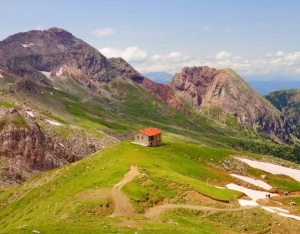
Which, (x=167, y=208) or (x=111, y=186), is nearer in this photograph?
(x=167, y=208)

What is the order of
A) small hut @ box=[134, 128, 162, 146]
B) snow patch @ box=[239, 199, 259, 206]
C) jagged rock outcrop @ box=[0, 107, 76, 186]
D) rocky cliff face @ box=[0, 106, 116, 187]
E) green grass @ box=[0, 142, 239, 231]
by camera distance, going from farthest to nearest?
jagged rock outcrop @ box=[0, 107, 76, 186] → rocky cliff face @ box=[0, 106, 116, 187] → small hut @ box=[134, 128, 162, 146] → snow patch @ box=[239, 199, 259, 206] → green grass @ box=[0, 142, 239, 231]

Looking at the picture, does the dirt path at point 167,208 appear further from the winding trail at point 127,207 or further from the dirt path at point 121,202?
the dirt path at point 121,202

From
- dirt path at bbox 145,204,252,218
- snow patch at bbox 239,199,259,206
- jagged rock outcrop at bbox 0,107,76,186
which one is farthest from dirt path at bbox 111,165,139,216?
jagged rock outcrop at bbox 0,107,76,186

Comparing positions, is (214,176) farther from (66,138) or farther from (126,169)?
(66,138)

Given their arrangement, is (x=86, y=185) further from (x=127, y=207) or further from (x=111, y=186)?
(x=127, y=207)

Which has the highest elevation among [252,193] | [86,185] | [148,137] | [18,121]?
[18,121]

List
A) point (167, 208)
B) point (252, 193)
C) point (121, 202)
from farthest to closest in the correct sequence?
point (252, 193)
point (167, 208)
point (121, 202)

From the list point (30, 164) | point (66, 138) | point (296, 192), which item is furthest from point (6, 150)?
point (296, 192)

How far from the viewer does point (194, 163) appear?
104m

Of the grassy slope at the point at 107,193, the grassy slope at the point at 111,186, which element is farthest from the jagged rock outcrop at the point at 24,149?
the grassy slope at the point at 107,193

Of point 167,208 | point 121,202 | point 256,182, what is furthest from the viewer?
point 256,182

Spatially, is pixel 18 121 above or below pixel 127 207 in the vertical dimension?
above

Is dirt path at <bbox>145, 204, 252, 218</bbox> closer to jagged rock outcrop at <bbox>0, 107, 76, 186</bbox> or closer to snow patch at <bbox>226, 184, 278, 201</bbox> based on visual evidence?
snow patch at <bbox>226, 184, 278, 201</bbox>

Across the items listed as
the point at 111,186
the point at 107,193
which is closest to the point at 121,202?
the point at 107,193
